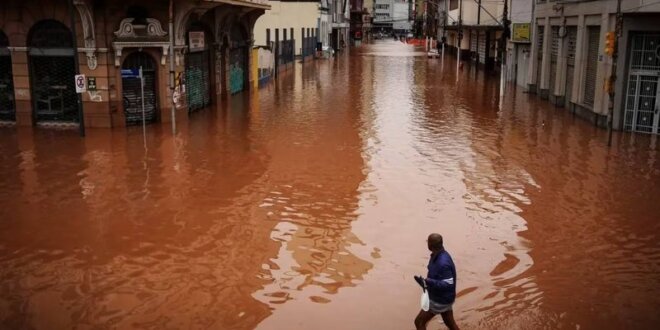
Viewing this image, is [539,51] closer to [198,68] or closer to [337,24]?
[198,68]

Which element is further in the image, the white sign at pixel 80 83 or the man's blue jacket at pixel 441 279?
the white sign at pixel 80 83

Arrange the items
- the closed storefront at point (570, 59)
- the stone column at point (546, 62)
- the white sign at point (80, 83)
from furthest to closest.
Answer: the stone column at point (546, 62), the closed storefront at point (570, 59), the white sign at point (80, 83)

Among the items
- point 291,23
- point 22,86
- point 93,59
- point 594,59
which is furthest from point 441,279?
point 291,23

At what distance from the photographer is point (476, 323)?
8617 mm

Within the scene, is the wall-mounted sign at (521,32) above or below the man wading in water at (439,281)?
above

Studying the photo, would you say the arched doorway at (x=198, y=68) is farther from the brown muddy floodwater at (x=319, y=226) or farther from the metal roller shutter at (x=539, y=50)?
the metal roller shutter at (x=539, y=50)

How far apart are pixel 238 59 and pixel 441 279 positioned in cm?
2821

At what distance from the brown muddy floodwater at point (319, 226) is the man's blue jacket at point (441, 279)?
944 millimetres

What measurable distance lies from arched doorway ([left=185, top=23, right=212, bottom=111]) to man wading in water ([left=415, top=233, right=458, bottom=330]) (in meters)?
20.2

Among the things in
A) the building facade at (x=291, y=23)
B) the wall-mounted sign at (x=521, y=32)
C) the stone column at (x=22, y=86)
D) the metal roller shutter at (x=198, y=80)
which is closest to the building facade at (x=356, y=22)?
the building facade at (x=291, y=23)

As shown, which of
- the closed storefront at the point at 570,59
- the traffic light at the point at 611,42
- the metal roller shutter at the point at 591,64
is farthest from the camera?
the closed storefront at the point at 570,59

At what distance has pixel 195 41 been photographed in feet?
87.5

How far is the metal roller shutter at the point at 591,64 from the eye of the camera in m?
26.0

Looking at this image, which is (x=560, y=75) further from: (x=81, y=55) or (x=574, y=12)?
(x=81, y=55)
